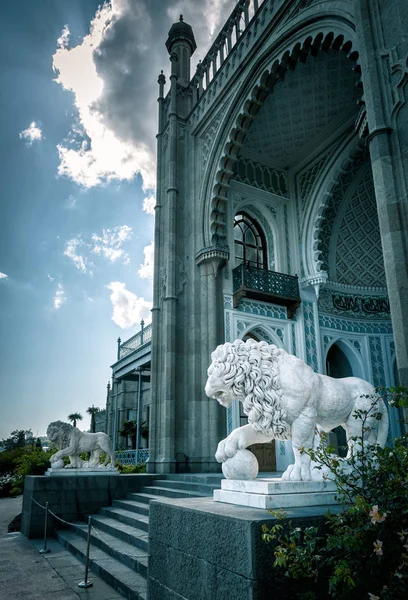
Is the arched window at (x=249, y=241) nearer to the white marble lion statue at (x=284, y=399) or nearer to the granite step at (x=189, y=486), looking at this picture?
the granite step at (x=189, y=486)

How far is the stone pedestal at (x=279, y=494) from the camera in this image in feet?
8.15

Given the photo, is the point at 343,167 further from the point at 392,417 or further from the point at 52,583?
the point at 52,583

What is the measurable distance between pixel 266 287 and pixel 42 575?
321 inches

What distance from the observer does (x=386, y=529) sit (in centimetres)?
190

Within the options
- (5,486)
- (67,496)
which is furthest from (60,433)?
(5,486)

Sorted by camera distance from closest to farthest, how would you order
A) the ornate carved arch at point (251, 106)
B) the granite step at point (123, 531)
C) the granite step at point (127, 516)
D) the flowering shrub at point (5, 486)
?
the granite step at point (123, 531) < the granite step at point (127, 516) < the ornate carved arch at point (251, 106) < the flowering shrub at point (5, 486)

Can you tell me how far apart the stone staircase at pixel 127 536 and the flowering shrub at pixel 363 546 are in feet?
7.73

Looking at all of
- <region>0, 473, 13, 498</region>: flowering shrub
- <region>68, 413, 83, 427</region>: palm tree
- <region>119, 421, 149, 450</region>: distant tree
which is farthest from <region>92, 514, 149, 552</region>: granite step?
<region>68, 413, 83, 427</region>: palm tree

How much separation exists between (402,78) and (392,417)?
341 inches

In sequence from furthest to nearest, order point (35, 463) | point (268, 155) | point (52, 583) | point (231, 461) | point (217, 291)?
point (268, 155) → point (217, 291) → point (35, 463) → point (52, 583) → point (231, 461)

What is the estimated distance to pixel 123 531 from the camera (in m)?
5.75

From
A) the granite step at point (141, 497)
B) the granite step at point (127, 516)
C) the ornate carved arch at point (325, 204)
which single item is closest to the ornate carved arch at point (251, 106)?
the ornate carved arch at point (325, 204)

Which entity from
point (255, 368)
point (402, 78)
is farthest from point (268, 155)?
point (255, 368)

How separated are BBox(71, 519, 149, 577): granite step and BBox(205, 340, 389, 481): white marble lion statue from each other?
238 centimetres
